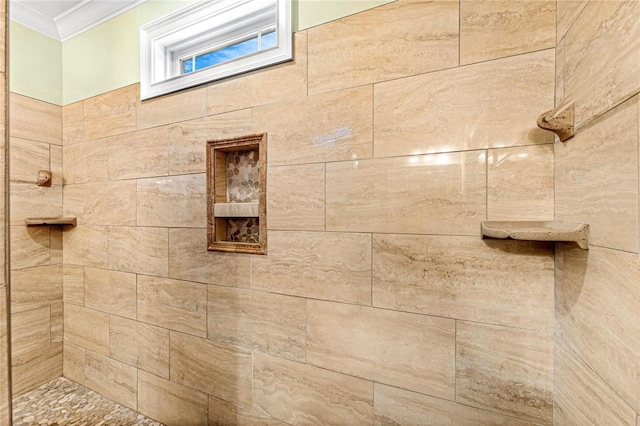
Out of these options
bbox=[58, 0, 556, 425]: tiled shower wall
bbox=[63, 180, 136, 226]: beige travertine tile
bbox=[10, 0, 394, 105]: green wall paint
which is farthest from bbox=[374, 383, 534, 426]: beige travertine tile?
bbox=[10, 0, 394, 105]: green wall paint

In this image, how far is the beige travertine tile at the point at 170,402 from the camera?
62.1 inches

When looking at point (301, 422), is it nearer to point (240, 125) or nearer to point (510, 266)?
point (510, 266)

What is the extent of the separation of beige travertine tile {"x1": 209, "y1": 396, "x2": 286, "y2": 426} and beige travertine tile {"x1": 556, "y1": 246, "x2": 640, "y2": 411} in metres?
1.17

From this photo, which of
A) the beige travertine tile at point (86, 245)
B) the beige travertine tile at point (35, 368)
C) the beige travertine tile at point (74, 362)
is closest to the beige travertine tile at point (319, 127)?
the beige travertine tile at point (86, 245)

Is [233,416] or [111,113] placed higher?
[111,113]

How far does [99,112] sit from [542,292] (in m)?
2.38

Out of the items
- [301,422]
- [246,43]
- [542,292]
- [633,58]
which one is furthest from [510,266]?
[246,43]

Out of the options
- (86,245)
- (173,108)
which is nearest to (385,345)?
(173,108)

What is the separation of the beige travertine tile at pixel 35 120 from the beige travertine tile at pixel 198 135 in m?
1.02

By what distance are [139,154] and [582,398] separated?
2.08 meters

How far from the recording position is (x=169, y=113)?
1.64m

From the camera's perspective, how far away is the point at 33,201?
1.93 m

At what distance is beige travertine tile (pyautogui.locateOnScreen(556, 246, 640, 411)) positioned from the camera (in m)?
0.61

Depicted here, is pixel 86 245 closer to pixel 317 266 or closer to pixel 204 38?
pixel 204 38
